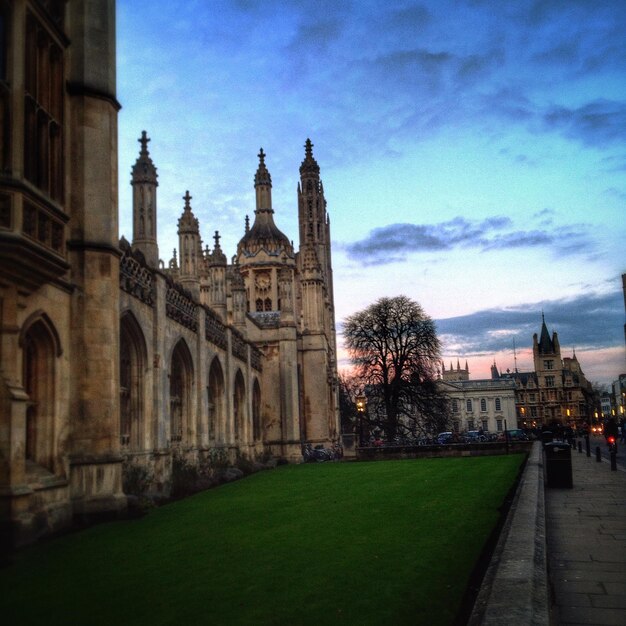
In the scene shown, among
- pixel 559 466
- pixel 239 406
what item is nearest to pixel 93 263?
pixel 559 466

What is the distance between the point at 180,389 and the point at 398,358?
3159cm

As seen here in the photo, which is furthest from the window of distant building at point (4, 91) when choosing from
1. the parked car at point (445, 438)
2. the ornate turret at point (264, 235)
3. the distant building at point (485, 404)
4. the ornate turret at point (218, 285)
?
the distant building at point (485, 404)

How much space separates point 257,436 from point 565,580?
27174 millimetres

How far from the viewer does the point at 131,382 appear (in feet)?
49.9

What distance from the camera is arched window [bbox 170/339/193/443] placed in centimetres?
1916

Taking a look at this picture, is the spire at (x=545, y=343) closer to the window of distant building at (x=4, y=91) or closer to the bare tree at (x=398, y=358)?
the bare tree at (x=398, y=358)

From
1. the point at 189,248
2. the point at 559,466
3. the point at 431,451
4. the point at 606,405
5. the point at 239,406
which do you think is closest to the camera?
the point at 559,466

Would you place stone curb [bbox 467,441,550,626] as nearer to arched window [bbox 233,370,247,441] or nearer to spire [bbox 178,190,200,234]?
spire [bbox 178,190,200,234]

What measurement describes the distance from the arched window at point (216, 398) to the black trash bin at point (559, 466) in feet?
37.4

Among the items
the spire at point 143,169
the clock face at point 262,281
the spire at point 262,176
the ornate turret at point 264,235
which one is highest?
the spire at point 262,176

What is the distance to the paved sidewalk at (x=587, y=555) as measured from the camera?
5371 millimetres

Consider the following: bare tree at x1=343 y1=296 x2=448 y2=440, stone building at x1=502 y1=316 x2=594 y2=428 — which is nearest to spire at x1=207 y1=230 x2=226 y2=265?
bare tree at x1=343 y1=296 x2=448 y2=440

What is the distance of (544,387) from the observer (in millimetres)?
135750

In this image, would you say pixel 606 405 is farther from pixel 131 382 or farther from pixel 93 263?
pixel 93 263
